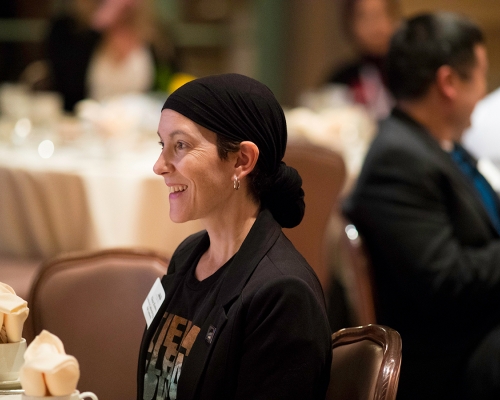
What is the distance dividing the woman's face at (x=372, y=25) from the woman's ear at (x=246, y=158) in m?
3.75

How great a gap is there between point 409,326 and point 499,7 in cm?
554

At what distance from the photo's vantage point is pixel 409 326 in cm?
224

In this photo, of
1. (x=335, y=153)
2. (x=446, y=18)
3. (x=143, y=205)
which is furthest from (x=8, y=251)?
(x=446, y=18)

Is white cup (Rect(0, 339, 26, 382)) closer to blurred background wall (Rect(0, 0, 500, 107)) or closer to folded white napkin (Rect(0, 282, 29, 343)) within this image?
folded white napkin (Rect(0, 282, 29, 343))

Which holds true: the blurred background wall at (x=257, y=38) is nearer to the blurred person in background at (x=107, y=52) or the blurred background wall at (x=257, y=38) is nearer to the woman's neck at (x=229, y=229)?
the blurred person in background at (x=107, y=52)

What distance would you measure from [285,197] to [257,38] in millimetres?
6590

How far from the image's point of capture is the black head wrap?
123 cm

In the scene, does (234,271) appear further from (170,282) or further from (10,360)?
(10,360)

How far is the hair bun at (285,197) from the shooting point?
Answer: 1.31m

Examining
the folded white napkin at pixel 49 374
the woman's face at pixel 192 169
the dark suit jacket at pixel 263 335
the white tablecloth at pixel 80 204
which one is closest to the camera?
the folded white napkin at pixel 49 374

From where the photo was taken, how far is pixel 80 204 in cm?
323

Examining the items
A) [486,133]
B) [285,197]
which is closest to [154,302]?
[285,197]

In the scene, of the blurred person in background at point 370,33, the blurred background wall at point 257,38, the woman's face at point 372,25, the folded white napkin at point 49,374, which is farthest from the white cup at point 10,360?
the blurred background wall at point 257,38

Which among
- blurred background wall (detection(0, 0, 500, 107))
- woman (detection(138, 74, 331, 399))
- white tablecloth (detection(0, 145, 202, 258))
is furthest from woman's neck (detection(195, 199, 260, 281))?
blurred background wall (detection(0, 0, 500, 107))
